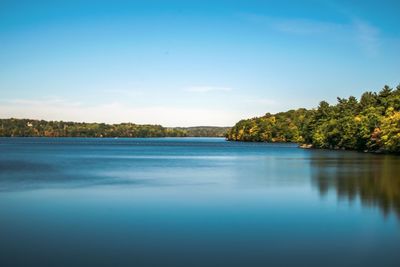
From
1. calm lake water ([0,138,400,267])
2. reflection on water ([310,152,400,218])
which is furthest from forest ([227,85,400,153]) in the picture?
calm lake water ([0,138,400,267])

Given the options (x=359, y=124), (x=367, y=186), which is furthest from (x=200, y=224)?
(x=359, y=124)

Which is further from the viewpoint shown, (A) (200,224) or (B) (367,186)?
(B) (367,186)

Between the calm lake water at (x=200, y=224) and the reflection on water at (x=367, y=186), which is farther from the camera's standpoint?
the reflection on water at (x=367, y=186)

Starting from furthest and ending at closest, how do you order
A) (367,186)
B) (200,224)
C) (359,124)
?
(359,124) → (367,186) → (200,224)

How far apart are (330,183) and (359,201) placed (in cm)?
958

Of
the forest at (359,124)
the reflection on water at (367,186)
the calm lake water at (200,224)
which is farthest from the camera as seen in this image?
the forest at (359,124)

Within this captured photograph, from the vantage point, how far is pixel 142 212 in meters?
22.3

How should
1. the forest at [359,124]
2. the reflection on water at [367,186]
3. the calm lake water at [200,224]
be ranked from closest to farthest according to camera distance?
1. the calm lake water at [200,224]
2. the reflection on water at [367,186]
3. the forest at [359,124]

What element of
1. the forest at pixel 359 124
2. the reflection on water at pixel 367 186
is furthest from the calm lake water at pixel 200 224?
the forest at pixel 359 124

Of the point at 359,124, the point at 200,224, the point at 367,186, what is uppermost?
the point at 359,124

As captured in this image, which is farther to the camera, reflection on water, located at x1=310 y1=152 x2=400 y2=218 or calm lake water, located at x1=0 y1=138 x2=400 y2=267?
reflection on water, located at x1=310 y1=152 x2=400 y2=218

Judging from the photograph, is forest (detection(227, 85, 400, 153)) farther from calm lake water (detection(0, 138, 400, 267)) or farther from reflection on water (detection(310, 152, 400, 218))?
calm lake water (detection(0, 138, 400, 267))

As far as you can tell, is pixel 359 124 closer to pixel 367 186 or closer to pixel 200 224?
pixel 367 186

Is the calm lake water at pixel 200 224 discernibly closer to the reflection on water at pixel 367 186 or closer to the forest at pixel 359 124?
the reflection on water at pixel 367 186
